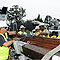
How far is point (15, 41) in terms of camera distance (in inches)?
121

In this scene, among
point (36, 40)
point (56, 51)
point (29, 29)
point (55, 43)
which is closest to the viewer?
point (56, 51)

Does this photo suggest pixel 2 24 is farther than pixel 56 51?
Yes

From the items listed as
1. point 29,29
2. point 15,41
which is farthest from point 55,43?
point 29,29

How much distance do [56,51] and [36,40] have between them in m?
1.19

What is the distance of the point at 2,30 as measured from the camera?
10.3ft

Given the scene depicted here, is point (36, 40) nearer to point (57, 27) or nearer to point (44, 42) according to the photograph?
point (44, 42)

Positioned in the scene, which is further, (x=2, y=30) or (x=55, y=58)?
(x=2, y=30)

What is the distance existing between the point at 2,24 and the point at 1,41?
0.52m

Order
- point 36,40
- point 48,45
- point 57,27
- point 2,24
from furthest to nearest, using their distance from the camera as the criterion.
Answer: point 57,27, point 2,24, point 36,40, point 48,45

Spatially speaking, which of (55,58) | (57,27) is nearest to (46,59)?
(55,58)

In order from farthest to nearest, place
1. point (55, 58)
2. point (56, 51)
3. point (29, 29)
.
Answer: point (29, 29)
point (56, 51)
point (55, 58)

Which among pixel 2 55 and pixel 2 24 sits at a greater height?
pixel 2 24

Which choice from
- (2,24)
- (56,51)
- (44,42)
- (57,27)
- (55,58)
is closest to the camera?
(55,58)

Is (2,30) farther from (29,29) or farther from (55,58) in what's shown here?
(29,29)
